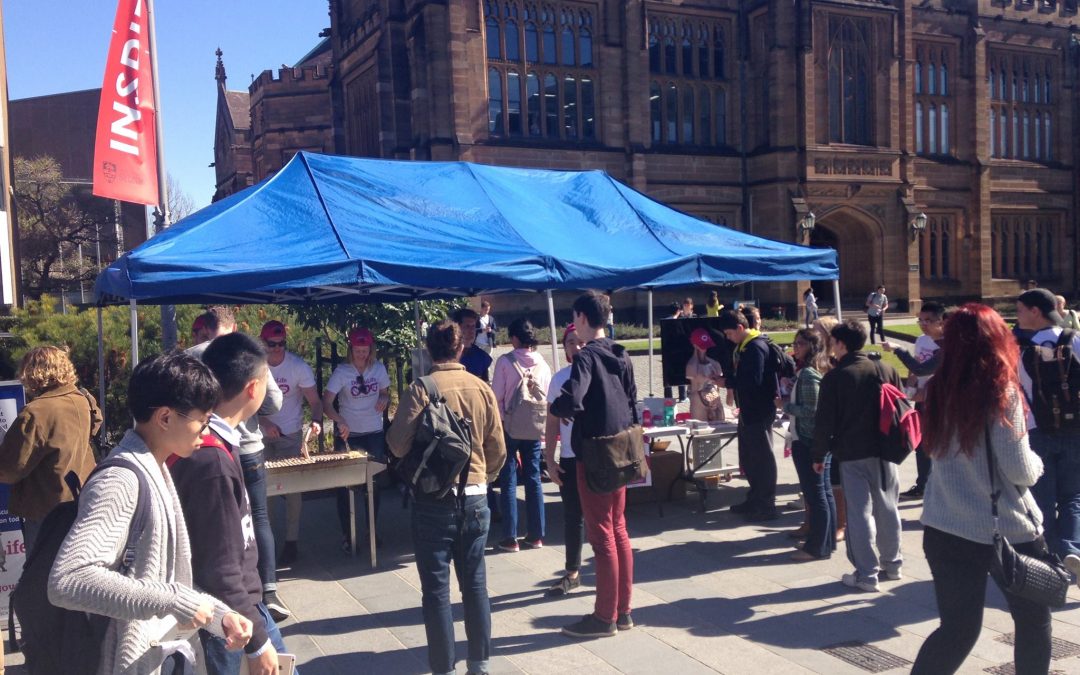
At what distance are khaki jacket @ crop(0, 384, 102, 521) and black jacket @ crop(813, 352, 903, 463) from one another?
13.8ft

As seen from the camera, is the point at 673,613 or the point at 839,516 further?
the point at 839,516

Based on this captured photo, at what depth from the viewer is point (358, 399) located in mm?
6941

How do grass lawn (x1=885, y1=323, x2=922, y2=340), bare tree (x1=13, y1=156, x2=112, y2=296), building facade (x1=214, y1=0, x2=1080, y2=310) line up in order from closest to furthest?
grass lawn (x1=885, y1=323, x2=922, y2=340) → bare tree (x1=13, y1=156, x2=112, y2=296) → building facade (x1=214, y1=0, x2=1080, y2=310)

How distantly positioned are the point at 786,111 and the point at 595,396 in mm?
25519

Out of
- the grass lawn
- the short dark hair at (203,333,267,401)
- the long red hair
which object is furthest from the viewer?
the grass lawn

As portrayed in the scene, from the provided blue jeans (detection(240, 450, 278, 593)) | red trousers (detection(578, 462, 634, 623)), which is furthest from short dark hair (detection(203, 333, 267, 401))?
red trousers (detection(578, 462, 634, 623))

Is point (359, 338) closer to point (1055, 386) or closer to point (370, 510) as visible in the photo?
point (370, 510)

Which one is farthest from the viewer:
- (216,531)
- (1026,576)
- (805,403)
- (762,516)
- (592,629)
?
(762,516)

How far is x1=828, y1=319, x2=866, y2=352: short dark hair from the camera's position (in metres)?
5.73

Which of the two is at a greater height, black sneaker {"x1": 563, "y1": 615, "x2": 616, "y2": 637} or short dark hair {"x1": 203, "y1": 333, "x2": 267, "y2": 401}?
short dark hair {"x1": 203, "y1": 333, "x2": 267, "y2": 401}

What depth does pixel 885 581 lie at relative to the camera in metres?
5.89

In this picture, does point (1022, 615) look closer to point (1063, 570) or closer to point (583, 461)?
point (1063, 570)

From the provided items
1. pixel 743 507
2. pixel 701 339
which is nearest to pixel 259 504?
pixel 743 507

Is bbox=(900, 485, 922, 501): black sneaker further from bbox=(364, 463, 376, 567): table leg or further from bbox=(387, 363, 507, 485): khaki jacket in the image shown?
bbox=(387, 363, 507, 485): khaki jacket
